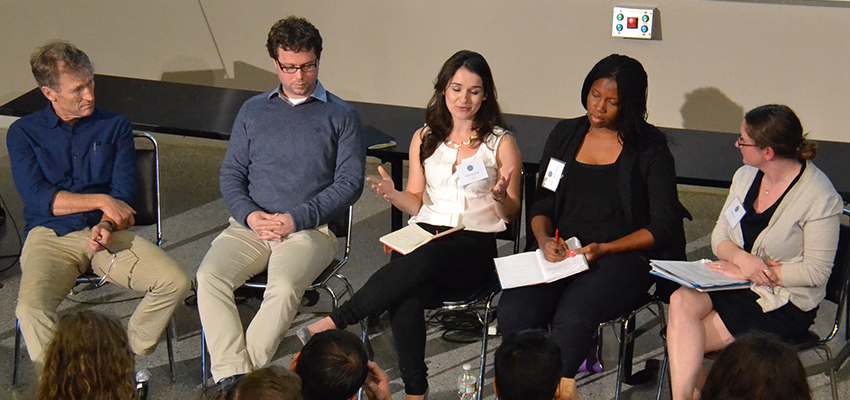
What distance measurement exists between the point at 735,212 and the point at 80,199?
251 centimetres

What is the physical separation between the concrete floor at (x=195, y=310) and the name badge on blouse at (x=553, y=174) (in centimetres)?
76

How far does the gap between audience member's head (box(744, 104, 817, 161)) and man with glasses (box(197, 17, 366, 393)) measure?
1.52 meters

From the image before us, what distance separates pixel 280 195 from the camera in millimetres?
3443

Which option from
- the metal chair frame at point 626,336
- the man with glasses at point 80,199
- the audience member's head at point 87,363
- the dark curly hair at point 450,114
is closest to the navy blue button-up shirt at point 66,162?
Result: the man with glasses at point 80,199

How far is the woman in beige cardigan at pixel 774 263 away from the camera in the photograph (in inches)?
111

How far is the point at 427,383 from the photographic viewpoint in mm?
3104

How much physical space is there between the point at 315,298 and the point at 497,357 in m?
1.88

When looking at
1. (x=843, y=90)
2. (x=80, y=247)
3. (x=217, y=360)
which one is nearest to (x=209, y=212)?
(x=80, y=247)

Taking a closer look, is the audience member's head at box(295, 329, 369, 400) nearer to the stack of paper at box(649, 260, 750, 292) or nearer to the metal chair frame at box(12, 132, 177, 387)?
the stack of paper at box(649, 260, 750, 292)

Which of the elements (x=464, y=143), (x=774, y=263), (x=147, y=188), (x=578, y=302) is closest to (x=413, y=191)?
(x=464, y=143)

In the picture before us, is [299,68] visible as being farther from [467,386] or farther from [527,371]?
[527,371]

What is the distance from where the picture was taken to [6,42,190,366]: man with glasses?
327 cm

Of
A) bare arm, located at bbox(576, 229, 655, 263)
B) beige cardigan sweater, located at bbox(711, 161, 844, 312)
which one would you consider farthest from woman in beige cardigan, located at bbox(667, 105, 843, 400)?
bare arm, located at bbox(576, 229, 655, 263)

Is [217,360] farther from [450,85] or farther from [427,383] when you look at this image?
[450,85]
